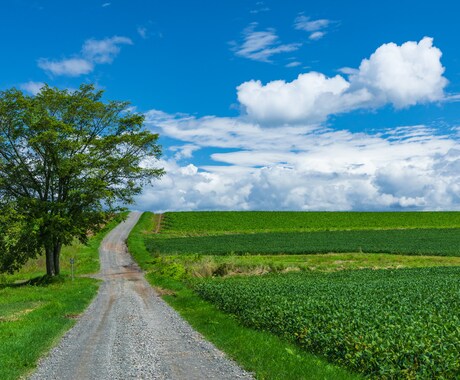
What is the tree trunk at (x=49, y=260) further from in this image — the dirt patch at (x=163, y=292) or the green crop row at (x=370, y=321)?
the green crop row at (x=370, y=321)

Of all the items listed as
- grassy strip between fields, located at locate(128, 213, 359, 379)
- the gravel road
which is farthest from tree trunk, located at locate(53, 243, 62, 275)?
grassy strip between fields, located at locate(128, 213, 359, 379)

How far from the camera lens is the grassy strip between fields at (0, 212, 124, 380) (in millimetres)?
17214

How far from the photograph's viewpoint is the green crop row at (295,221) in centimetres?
10819

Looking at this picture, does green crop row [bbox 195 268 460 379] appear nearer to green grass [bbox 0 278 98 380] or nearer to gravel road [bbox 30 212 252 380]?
gravel road [bbox 30 212 252 380]

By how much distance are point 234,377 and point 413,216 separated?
124690mm

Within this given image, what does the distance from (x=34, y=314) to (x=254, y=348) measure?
15.7 metres

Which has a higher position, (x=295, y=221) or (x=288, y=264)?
(x=295, y=221)

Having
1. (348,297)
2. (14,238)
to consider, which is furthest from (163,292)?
(348,297)

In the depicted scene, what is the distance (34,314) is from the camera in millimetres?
27188

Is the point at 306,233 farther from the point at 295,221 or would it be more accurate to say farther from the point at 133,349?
the point at 133,349

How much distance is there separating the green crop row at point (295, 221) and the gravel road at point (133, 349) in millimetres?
73842

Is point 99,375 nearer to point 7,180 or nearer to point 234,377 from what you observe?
point 234,377

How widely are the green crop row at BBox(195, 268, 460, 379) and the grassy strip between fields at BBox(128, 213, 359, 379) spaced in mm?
591

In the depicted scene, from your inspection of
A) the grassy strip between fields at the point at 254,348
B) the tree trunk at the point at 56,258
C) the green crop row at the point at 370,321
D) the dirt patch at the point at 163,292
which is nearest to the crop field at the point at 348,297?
the green crop row at the point at 370,321
